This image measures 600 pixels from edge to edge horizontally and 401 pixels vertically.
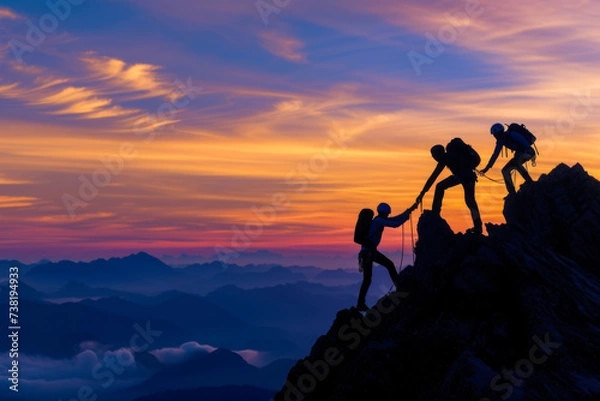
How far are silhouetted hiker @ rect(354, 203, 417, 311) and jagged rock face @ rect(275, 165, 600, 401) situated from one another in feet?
2.78

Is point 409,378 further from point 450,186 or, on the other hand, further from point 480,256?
point 450,186

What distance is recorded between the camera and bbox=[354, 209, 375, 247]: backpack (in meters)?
26.9

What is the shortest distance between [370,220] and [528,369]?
30.2ft

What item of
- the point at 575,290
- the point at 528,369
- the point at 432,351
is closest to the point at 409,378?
the point at 432,351

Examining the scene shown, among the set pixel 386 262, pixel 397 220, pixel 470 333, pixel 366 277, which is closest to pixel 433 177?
pixel 397 220

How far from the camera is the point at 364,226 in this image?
26922mm

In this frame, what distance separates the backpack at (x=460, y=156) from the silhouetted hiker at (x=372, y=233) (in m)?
2.18

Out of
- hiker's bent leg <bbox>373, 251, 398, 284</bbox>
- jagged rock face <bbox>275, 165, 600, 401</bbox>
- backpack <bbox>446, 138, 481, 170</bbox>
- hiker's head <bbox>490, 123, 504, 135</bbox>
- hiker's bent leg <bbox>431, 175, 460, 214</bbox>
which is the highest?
hiker's head <bbox>490, 123, 504, 135</bbox>

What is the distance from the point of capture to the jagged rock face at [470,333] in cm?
1917

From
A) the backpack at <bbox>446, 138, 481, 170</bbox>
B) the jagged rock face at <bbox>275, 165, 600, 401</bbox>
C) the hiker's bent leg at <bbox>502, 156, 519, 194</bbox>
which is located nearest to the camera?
the jagged rock face at <bbox>275, 165, 600, 401</bbox>

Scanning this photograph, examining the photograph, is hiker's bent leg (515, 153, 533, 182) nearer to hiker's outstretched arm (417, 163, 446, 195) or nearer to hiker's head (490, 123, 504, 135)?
A: hiker's head (490, 123, 504, 135)

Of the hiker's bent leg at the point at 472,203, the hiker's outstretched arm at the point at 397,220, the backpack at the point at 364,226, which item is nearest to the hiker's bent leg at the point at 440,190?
the hiker's bent leg at the point at 472,203

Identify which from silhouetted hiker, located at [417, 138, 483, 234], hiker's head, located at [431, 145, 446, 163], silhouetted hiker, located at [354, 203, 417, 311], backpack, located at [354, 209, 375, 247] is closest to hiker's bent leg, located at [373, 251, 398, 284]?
silhouetted hiker, located at [354, 203, 417, 311]

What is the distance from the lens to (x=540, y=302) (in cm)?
2167
